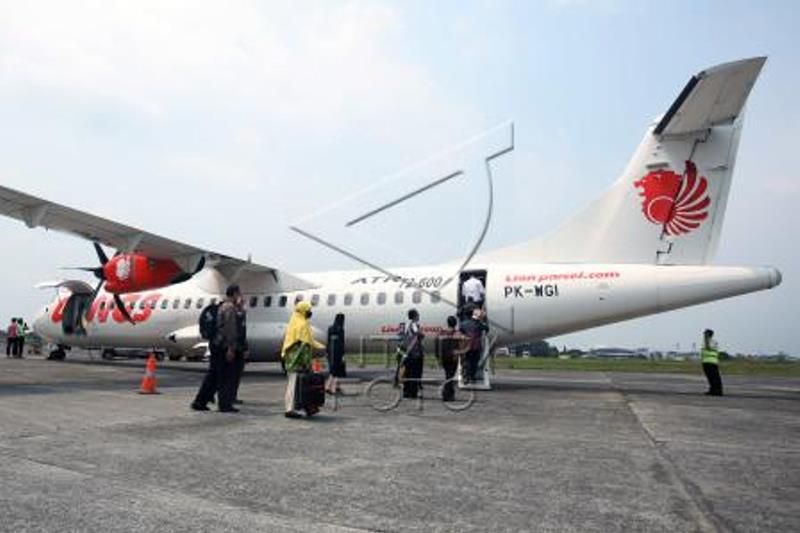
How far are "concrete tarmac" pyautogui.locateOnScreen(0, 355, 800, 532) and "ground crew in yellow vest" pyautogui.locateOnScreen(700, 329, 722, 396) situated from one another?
4.55 m

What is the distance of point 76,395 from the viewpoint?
39.5ft

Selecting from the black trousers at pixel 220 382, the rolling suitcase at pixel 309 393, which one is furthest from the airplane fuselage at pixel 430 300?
the black trousers at pixel 220 382

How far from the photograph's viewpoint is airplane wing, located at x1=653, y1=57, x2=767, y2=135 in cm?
1240

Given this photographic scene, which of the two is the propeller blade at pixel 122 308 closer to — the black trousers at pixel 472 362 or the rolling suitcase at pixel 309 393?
the black trousers at pixel 472 362

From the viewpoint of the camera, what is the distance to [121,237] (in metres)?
18.4

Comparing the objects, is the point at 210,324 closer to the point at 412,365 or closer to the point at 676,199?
the point at 412,365

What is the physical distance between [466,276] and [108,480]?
1217cm

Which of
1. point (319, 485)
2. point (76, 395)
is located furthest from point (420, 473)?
point (76, 395)

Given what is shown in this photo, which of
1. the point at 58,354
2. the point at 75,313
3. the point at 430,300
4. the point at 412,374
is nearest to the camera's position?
the point at 412,374

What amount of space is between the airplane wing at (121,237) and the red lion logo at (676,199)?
9.89 m

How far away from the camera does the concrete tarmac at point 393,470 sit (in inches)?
169

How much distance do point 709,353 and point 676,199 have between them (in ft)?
12.0

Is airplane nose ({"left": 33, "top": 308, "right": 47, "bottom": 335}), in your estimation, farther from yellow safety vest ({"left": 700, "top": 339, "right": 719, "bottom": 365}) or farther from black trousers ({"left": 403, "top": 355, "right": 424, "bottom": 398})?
yellow safety vest ({"left": 700, "top": 339, "right": 719, "bottom": 365})

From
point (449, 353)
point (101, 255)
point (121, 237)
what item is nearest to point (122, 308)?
point (101, 255)
